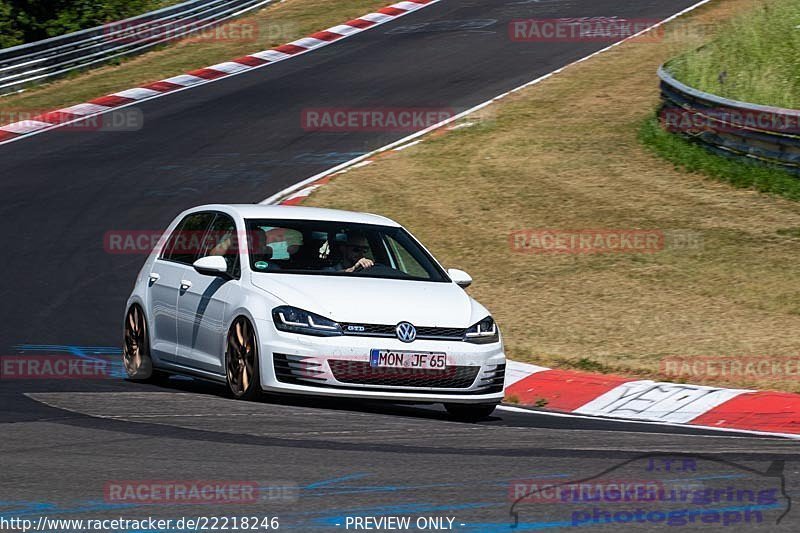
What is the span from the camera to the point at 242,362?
9695mm

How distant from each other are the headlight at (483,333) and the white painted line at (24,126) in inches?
607

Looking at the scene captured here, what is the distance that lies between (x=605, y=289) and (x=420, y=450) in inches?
273

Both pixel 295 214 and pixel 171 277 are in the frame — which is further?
pixel 171 277

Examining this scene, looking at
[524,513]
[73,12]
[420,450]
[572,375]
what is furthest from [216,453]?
[73,12]

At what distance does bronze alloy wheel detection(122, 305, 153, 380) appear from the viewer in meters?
11.2

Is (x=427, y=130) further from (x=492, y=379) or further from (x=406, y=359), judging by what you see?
(x=406, y=359)

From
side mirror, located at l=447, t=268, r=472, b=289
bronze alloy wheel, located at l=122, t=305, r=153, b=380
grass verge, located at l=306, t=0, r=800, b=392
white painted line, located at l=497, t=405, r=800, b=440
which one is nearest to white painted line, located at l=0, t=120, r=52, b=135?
grass verge, located at l=306, t=0, r=800, b=392

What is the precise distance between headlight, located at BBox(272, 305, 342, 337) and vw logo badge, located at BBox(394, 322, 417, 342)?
0.40 metres

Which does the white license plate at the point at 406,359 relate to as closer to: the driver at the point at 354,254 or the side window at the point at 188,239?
the driver at the point at 354,254

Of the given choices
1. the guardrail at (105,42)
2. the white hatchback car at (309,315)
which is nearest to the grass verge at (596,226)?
the white hatchback car at (309,315)

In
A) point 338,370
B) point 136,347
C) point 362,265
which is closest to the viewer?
point 338,370

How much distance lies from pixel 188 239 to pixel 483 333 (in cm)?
272

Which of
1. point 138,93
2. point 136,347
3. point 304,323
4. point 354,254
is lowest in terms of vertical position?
point 138,93

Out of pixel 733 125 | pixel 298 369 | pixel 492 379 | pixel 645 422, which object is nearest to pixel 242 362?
pixel 298 369
